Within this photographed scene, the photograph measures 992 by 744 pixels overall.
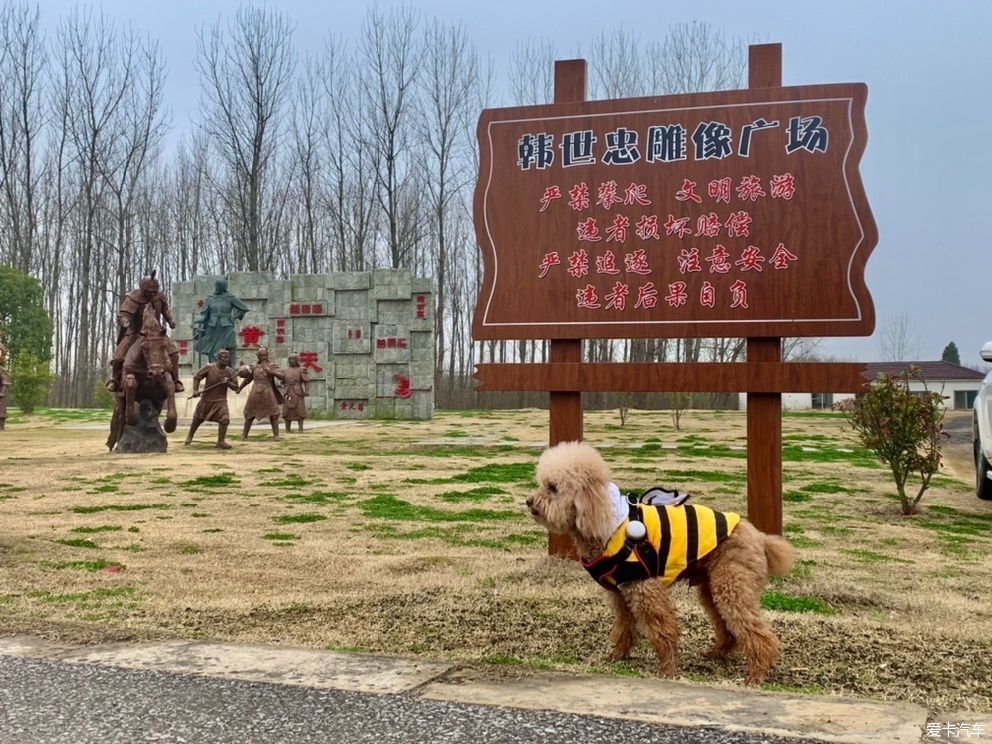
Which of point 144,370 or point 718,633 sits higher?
point 144,370

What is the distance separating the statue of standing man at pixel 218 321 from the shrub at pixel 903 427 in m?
18.7

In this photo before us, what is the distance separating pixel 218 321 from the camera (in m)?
24.4

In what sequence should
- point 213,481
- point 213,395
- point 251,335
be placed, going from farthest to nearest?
1. point 251,335
2. point 213,395
3. point 213,481

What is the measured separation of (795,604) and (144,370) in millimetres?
11367

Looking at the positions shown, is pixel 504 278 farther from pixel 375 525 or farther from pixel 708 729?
pixel 708 729

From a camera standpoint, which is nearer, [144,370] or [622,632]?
[622,632]

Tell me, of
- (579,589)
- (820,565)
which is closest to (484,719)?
(579,589)

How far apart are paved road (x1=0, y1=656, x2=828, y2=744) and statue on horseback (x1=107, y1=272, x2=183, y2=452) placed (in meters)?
10.9

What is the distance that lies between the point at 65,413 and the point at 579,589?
84.2 ft

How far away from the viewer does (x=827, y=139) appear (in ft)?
17.7

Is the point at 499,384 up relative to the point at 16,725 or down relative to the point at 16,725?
up

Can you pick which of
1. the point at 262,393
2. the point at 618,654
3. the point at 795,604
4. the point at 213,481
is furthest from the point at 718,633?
the point at 262,393

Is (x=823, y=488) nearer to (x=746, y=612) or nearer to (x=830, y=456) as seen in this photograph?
(x=830, y=456)

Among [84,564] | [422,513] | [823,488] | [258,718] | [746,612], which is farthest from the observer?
[823,488]
